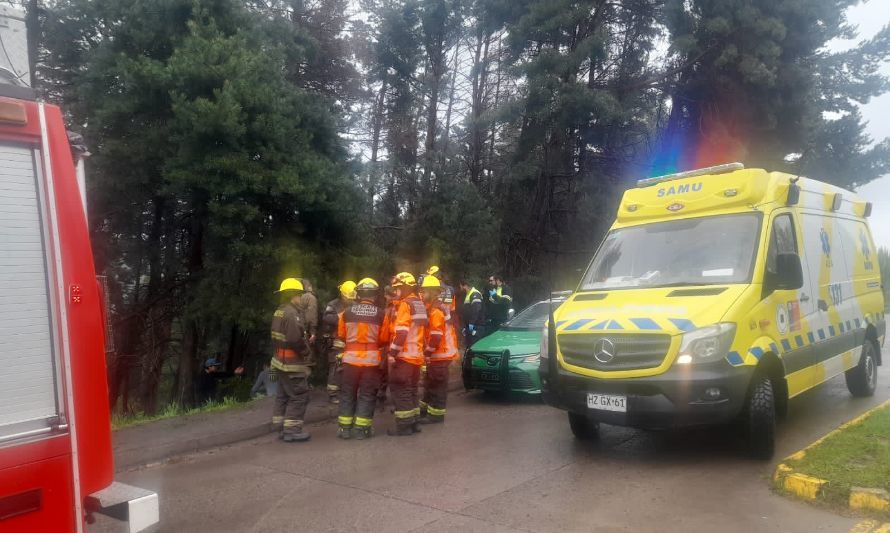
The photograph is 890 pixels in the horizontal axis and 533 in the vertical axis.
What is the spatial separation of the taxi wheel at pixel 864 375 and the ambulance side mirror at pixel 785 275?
3.31m

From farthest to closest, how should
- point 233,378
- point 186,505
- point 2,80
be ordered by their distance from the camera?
point 233,378, point 186,505, point 2,80

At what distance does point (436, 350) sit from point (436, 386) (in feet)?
1.64

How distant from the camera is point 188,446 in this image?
7.63 metres

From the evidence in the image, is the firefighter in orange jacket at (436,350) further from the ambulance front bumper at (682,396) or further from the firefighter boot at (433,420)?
the ambulance front bumper at (682,396)

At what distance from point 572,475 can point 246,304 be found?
8435 millimetres

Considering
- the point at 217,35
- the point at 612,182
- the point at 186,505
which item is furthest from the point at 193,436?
the point at 612,182

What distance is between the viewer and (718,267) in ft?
22.1

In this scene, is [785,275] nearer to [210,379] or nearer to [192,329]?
[192,329]

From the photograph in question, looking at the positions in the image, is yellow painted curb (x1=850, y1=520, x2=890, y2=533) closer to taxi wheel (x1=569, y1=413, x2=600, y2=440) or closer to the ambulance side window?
the ambulance side window

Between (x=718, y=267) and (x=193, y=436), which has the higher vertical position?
(x=718, y=267)

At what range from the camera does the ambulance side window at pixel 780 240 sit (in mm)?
6660

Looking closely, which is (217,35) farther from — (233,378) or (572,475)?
(572,475)

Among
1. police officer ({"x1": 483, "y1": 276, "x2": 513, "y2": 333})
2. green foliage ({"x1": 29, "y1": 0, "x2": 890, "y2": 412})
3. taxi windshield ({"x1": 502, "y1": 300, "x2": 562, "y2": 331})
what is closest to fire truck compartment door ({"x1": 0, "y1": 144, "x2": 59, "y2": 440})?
taxi windshield ({"x1": 502, "y1": 300, "x2": 562, "y2": 331})

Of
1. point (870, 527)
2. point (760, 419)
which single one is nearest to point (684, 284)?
point (760, 419)
